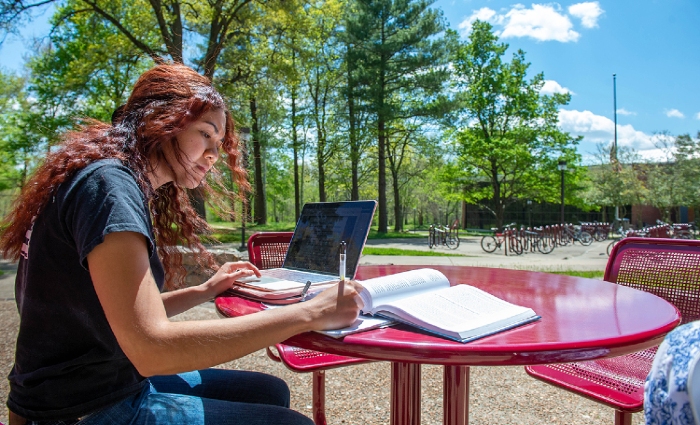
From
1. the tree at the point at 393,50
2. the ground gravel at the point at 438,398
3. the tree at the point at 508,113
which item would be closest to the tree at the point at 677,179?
the tree at the point at 508,113

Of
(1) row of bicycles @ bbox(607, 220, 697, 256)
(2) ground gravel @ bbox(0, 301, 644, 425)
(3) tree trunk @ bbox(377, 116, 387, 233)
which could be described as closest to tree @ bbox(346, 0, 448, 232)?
(3) tree trunk @ bbox(377, 116, 387, 233)

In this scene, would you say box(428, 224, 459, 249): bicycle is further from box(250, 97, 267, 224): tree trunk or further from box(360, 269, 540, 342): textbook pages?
box(360, 269, 540, 342): textbook pages

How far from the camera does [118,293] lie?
95 cm

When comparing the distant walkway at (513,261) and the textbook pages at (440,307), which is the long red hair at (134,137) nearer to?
the textbook pages at (440,307)

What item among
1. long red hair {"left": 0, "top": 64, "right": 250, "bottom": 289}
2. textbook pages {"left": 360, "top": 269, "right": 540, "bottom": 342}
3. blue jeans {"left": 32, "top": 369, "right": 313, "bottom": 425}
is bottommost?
blue jeans {"left": 32, "top": 369, "right": 313, "bottom": 425}

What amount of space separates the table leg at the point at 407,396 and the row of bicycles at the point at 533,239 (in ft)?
50.7

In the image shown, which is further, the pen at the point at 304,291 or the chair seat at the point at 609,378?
the chair seat at the point at 609,378

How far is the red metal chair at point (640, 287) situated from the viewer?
5.68 ft

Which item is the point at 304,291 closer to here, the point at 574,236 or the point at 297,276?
the point at 297,276

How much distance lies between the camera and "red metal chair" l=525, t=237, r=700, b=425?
173 cm

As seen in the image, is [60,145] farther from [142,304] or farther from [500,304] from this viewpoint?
[500,304]

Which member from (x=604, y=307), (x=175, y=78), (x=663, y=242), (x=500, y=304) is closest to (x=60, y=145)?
(x=175, y=78)

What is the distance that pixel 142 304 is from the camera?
3.15 feet

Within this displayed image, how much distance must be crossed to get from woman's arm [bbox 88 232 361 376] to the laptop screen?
0.63 m
